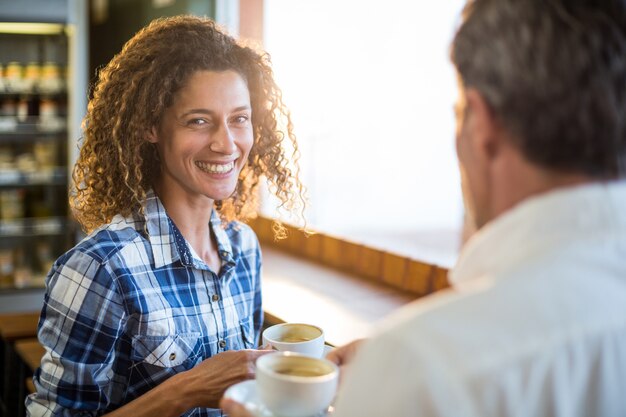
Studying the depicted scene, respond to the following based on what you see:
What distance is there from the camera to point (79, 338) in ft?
4.61

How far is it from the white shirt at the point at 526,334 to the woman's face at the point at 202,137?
3.16ft

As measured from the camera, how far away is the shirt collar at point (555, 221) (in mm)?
711

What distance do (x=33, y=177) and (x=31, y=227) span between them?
28 centimetres

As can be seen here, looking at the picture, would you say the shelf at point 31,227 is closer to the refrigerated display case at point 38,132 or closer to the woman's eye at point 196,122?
the refrigerated display case at point 38,132

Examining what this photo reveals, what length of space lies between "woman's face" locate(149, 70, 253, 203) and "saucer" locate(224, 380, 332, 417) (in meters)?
0.66

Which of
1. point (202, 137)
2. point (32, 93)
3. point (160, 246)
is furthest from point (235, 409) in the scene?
point (32, 93)

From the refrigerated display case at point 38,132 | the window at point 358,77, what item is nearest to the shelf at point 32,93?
the refrigerated display case at point 38,132

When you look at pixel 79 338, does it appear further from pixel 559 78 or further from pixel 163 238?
pixel 559 78

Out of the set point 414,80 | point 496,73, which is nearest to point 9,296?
point 414,80

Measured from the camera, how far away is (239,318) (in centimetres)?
171

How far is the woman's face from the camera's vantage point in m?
1.60

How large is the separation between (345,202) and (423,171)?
2.02 feet

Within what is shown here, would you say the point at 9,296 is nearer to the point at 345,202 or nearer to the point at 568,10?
the point at 345,202

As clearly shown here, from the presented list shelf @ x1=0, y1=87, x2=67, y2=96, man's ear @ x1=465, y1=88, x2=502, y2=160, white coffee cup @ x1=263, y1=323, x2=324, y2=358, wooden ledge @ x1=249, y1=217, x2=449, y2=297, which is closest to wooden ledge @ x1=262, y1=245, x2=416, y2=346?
wooden ledge @ x1=249, y1=217, x2=449, y2=297
